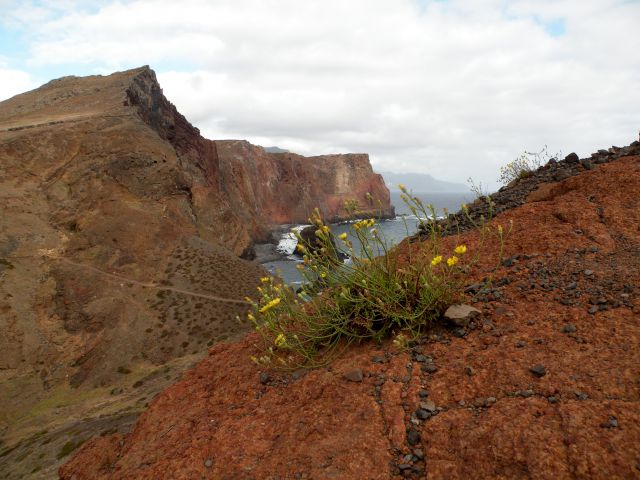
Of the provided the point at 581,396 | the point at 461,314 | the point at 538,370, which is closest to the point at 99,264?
the point at 461,314

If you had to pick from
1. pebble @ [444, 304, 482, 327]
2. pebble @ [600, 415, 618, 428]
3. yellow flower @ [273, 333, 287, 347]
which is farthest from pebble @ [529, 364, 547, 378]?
yellow flower @ [273, 333, 287, 347]

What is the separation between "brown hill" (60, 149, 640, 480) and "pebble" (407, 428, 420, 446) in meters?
0.01

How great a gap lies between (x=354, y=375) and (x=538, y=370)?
1.57 metres

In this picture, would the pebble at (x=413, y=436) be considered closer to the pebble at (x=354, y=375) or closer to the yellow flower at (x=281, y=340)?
the pebble at (x=354, y=375)

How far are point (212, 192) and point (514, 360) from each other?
150 feet

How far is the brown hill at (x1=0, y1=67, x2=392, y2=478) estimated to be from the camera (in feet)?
56.1

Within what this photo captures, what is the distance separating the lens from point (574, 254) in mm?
4527

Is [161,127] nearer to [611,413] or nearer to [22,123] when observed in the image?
[22,123]

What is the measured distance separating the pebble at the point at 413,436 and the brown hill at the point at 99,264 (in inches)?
360

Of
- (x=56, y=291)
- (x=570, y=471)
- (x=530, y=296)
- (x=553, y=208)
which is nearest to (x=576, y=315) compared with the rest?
(x=530, y=296)

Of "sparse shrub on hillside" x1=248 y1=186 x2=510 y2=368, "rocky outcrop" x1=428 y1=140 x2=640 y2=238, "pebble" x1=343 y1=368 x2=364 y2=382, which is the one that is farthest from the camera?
"rocky outcrop" x1=428 y1=140 x2=640 y2=238

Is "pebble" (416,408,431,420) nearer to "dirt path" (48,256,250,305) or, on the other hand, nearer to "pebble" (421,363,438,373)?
"pebble" (421,363,438,373)

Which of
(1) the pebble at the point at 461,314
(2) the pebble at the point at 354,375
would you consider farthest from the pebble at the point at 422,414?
(1) the pebble at the point at 461,314

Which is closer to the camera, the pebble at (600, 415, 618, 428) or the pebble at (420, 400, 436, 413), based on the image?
the pebble at (600, 415, 618, 428)
